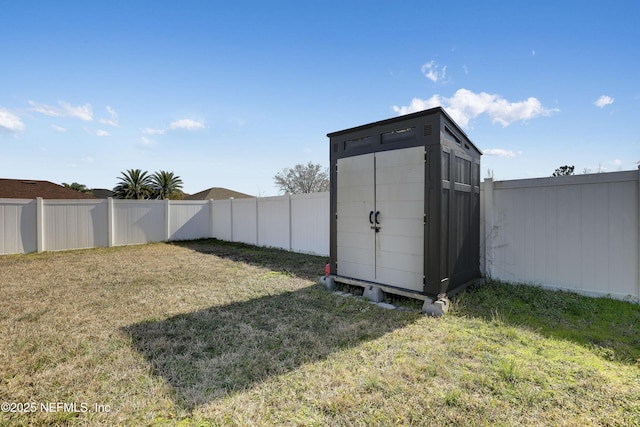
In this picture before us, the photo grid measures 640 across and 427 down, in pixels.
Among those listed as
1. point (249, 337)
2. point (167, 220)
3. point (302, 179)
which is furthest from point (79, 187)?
point (249, 337)

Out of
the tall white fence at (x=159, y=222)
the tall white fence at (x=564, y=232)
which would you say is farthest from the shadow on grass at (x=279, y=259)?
the tall white fence at (x=564, y=232)

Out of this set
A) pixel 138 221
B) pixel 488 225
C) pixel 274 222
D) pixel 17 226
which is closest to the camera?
pixel 488 225

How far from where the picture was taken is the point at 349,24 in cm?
596

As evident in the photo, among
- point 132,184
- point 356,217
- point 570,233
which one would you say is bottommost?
point 570,233

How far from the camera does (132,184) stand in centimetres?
2345

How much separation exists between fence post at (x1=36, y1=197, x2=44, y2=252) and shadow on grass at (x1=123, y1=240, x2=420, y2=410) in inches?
337

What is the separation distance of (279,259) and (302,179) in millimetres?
16622

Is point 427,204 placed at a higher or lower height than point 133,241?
higher

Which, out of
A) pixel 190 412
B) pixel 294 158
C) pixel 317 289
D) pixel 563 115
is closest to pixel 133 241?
pixel 317 289

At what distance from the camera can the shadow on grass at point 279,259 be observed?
18.5 ft

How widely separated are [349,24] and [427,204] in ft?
15.8

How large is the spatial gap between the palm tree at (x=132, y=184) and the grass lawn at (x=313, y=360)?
896 inches

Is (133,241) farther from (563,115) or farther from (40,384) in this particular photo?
(563,115)

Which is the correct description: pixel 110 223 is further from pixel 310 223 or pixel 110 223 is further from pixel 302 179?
pixel 302 179
